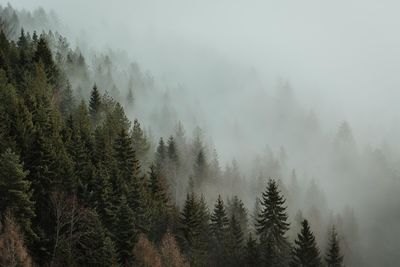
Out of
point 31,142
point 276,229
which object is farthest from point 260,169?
point 31,142

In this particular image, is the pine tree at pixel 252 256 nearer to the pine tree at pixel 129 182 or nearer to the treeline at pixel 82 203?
the treeline at pixel 82 203

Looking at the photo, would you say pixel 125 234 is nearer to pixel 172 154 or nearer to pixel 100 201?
pixel 100 201

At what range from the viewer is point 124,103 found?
14850 cm

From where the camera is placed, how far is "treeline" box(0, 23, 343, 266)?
49656 mm

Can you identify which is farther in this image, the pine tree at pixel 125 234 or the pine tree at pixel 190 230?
the pine tree at pixel 190 230

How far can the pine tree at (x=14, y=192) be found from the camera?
1897 inches

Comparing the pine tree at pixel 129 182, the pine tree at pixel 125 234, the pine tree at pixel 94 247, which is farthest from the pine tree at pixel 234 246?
the pine tree at pixel 94 247

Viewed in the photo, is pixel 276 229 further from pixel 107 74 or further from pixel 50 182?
pixel 107 74

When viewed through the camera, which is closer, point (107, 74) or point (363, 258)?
point (363, 258)

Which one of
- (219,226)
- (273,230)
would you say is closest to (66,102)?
(219,226)

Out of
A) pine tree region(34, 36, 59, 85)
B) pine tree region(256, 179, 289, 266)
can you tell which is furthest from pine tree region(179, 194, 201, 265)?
pine tree region(34, 36, 59, 85)

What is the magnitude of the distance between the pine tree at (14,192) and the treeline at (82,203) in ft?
0.30

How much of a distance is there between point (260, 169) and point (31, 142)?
96.1 meters

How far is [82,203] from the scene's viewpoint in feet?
185
